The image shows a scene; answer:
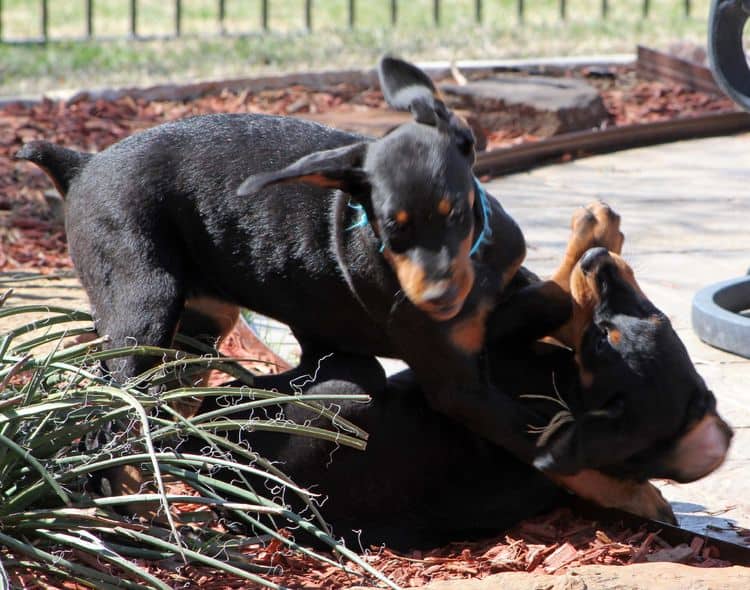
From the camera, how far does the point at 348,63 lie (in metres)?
11.0

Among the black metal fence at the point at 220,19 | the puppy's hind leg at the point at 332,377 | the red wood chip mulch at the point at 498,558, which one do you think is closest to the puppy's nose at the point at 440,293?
the puppy's hind leg at the point at 332,377

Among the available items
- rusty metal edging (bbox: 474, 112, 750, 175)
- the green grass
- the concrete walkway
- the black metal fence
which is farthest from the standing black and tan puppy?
the black metal fence

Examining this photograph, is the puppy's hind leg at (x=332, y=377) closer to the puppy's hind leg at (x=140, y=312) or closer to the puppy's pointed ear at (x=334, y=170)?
the puppy's hind leg at (x=140, y=312)

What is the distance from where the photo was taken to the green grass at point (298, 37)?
431 inches

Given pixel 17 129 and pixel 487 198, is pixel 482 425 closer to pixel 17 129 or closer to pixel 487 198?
pixel 487 198

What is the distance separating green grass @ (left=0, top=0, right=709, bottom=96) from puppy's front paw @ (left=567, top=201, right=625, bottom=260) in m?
6.71

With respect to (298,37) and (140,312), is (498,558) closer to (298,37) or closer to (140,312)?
(140,312)

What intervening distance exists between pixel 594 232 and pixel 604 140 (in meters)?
4.80

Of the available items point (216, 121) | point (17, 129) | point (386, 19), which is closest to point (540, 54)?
point (386, 19)

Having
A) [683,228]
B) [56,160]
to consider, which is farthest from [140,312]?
[683,228]

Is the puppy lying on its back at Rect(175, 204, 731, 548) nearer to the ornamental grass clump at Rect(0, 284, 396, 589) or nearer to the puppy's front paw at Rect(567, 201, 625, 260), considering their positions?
the puppy's front paw at Rect(567, 201, 625, 260)

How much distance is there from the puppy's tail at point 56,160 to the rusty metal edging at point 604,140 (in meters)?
3.86

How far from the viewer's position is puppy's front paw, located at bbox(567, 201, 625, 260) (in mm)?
4105

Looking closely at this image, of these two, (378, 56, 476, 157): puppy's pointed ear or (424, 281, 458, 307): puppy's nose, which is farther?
(378, 56, 476, 157): puppy's pointed ear
